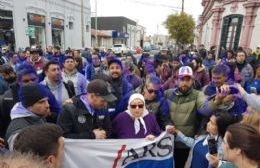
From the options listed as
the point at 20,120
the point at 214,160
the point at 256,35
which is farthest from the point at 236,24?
the point at 20,120

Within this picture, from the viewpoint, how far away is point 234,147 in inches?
76.6

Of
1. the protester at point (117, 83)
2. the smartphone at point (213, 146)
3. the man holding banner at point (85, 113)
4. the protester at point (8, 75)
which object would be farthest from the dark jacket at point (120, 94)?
the protester at point (8, 75)

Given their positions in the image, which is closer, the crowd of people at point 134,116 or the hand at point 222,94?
the crowd of people at point 134,116

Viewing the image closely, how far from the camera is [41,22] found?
24.5m

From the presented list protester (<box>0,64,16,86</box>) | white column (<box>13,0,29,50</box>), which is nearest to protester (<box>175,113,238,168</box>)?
protester (<box>0,64,16,86</box>)

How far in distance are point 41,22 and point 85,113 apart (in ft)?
78.1

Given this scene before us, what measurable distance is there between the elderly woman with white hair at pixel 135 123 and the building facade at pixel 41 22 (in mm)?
17227

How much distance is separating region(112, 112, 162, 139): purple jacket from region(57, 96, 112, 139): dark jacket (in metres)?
0.44

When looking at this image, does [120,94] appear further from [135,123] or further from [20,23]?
[20,23]

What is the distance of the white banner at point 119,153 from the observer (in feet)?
9.80

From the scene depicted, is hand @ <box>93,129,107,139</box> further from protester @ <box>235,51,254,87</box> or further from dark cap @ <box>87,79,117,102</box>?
protester @ <box>235,51,254,87</box>

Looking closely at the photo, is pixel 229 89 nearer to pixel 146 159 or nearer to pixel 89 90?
pixel 146 159

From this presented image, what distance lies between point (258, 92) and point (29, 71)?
3.65m

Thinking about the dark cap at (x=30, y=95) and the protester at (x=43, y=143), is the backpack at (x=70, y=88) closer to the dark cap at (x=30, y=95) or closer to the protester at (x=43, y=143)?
the dark cap at (x=30, y=95)
